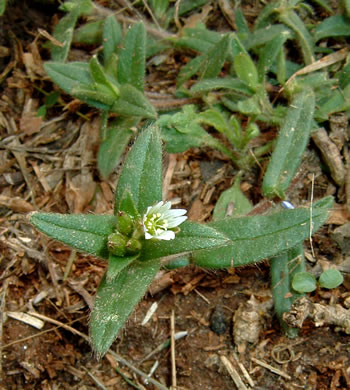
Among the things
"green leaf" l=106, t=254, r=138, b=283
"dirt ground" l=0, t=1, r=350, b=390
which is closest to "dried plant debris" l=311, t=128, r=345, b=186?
"dirt ground" l=0, t=1, r=350, b=390

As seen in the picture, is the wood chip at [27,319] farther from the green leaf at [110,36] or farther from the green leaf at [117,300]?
the green leaf at [110,36]

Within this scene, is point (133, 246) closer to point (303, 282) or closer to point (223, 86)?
point (303, 282)

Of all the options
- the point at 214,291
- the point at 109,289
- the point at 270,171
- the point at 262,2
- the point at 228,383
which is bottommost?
the point at 228,383

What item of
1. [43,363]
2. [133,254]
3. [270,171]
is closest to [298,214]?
[270,171]

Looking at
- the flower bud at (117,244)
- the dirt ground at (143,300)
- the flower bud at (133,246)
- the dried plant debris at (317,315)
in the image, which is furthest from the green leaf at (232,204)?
the flower bud at (117,244)

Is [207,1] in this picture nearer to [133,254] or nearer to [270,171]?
[270,171]

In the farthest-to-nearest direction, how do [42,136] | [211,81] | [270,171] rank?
[42,136] → [211,81] → [270,171]

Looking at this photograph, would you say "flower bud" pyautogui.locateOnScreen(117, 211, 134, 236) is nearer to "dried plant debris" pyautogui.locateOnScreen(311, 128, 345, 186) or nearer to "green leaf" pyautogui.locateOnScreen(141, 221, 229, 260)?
"green leaf" pyautogui.locateOnScreen(141, 221, 229, 260)

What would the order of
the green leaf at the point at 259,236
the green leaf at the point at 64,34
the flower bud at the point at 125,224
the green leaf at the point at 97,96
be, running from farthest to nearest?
the green leaf at the point at 64,34 < the green leaf at the point at 97,96 < the green leaf at the point at 259,236 < the flower bud at the point at 125,224
